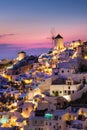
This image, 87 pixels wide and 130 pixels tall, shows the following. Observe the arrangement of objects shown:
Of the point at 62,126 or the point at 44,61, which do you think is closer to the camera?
the point at 62,126

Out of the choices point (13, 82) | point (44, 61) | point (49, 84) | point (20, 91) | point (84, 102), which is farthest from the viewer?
point (44, 61)

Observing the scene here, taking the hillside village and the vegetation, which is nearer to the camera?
the hillside village

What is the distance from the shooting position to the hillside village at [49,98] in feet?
81.0

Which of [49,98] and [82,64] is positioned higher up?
[82,64]

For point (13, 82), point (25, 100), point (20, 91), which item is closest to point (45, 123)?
point (25, 100)

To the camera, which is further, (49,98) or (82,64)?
(82,64)

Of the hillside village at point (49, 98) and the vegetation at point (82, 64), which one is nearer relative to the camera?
the hillside village at point (49, 98)

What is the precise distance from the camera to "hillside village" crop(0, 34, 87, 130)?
2470 centimetres

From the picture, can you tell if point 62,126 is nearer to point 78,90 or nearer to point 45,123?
point 45,123

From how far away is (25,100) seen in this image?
99.9ft

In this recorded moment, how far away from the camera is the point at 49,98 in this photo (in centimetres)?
2830

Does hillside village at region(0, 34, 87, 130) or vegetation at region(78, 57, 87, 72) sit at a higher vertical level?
vegetation at region(78, 57, 87, 72)

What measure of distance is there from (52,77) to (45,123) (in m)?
6.76

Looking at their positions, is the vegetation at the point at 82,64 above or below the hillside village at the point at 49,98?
above
